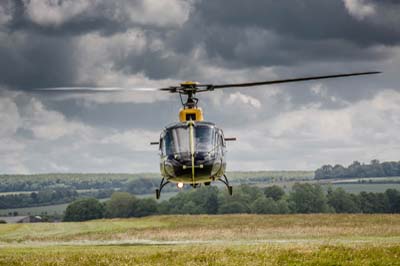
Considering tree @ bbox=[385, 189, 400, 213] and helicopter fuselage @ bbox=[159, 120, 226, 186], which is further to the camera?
tree @ bbox=[385, 189, 400, 213]

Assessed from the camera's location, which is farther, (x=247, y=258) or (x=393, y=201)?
(x=393, y=201)

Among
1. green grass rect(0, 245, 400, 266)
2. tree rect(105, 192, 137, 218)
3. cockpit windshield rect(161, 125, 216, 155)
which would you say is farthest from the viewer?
tree rect(105, 192, 137, 218)

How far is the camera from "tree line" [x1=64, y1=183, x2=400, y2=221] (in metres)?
141

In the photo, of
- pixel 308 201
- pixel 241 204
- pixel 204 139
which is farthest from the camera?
pixel 308 201

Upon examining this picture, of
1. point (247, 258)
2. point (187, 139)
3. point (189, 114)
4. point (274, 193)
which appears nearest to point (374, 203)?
point (274, 193)

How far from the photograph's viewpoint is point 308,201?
143375 mm

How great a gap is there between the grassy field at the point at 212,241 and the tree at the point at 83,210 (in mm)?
57702

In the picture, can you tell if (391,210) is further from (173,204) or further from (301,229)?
(301,229)

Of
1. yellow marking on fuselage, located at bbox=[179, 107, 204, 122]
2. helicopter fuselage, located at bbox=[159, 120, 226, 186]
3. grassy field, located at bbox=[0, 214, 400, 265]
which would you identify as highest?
yellow marking on fuselage, located at bbox=[179, 107, 204, 122]

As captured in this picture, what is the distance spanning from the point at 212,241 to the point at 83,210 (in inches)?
3653

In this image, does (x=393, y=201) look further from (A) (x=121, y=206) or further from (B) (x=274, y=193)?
(A) (x=121, y=206)

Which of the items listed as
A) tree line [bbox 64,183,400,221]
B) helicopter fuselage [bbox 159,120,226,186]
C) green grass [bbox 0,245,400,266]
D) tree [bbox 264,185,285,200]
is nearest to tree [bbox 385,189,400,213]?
tree line [bbox 64,183,400,221]

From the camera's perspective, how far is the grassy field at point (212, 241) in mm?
27109

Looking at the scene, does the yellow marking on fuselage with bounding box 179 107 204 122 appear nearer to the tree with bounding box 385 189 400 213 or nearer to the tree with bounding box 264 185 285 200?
the tree with bounding box 385 189 400 213
